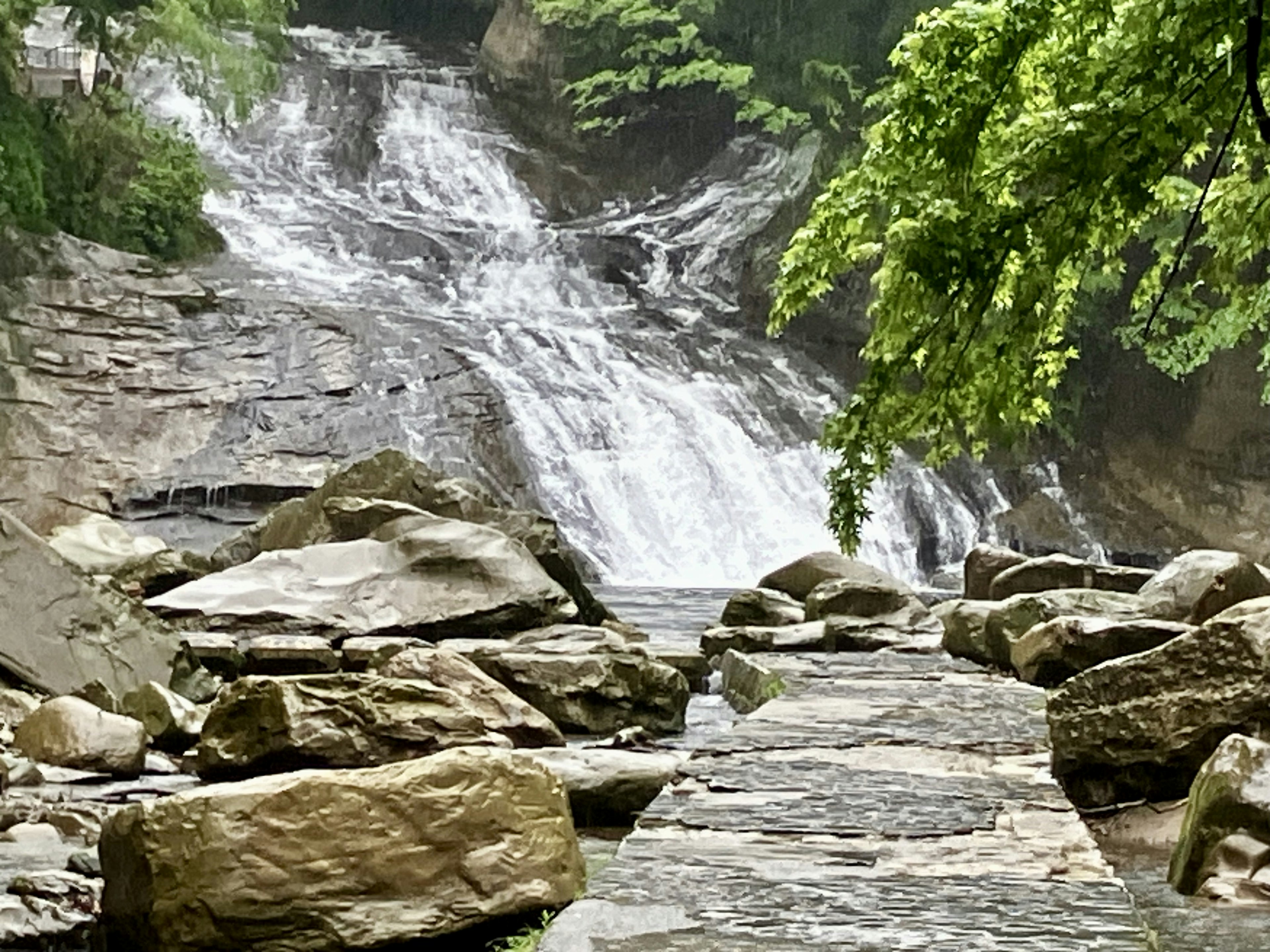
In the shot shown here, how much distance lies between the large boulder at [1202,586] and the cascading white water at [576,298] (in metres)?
9.85

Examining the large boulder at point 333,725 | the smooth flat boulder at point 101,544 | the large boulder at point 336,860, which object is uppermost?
the large boulder at point 336,860

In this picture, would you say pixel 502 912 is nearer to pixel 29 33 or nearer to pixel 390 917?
pixel 390 917

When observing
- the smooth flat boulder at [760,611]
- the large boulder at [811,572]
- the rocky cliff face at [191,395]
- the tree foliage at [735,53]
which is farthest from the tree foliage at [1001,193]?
the tree foliage at [735,53]

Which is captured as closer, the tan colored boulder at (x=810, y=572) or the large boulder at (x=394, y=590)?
the large boulder at (x=394, y=590)

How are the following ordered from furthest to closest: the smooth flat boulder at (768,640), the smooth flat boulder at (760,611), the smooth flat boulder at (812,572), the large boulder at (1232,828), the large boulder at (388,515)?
the smooth flat boulder at (812,572), the large boulder at (388,515), the smooth flat boulder at (760,611), the smooth flat boulder at (768,640), the large boulder at (1232,828)

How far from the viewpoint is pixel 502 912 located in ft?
11.8

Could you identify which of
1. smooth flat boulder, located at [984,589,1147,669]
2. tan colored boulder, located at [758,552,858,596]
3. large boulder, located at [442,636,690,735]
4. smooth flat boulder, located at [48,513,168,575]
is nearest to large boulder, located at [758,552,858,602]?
tan colored boulder, located at [758,552,858,596]

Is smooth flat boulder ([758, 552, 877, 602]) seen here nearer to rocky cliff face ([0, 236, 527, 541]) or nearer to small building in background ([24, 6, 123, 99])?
rocky cliff face ([0, 236, 527, 541])

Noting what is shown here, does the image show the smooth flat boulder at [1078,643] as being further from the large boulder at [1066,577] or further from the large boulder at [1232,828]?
the large boulder at [1066,577]

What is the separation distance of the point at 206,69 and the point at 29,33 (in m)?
7.23

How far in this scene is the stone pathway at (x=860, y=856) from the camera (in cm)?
260

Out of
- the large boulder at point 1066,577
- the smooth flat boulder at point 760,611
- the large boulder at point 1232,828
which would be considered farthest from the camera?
the smooth flat boulder at point 760,611

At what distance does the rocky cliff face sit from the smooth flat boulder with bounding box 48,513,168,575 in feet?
7.52

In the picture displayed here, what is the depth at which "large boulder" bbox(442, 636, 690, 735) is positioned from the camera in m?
7.50
